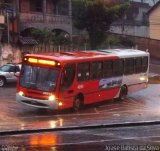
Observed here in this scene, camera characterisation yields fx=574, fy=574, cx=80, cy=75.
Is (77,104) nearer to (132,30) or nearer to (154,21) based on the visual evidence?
(154,21)

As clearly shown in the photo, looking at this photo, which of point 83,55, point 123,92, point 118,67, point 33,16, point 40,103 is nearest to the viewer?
point 40,103

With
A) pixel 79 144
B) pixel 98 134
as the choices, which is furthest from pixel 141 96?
pixel 79 144

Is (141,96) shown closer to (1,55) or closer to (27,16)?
(1,55)

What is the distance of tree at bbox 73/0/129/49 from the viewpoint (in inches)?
2148

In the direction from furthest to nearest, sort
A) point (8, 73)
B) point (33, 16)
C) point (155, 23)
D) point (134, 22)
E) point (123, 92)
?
1. point (134, 22)
2. point (155, 23)
3. point (33, 16)
4. point (8, 73)
5. point (123, 92)

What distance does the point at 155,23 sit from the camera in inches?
3095

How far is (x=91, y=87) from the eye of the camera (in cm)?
2803

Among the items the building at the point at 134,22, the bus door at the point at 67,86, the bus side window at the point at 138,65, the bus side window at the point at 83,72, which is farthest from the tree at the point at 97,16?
the bus door at the point at 67,86

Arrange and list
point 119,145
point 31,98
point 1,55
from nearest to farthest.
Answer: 1. point 119,145
2. point 31,98
3. point 1,55

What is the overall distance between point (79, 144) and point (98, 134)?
9.93 ft

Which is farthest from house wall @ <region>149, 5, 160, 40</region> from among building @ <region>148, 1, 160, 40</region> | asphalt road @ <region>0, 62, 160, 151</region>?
asphalt road @ <region>0, 62, 160, 151</region>

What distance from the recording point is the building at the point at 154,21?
7762 cm

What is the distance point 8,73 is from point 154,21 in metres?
43.8

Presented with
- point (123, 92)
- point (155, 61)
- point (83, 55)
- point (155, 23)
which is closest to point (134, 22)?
point (155, 23)
